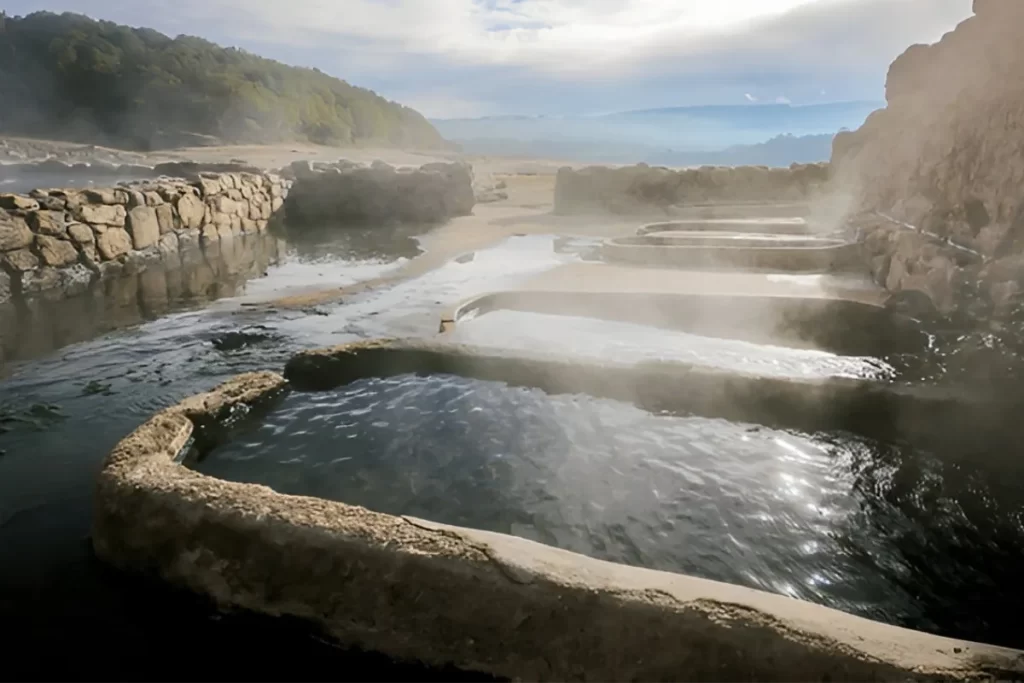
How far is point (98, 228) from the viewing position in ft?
24.1

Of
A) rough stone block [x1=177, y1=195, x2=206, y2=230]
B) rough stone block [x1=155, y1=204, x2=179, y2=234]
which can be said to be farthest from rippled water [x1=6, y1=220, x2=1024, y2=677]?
rough stone block [x1=177, y1=195, x2=206, y2=230]

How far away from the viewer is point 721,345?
5082mm

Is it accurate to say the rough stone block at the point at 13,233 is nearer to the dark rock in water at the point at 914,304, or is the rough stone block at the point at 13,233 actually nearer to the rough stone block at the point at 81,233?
the rough stone block at the point at 81,233

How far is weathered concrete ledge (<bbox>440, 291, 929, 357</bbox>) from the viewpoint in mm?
5316

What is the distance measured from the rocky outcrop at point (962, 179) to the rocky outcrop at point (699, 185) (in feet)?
16.7

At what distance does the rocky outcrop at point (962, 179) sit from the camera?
5105 millimetres

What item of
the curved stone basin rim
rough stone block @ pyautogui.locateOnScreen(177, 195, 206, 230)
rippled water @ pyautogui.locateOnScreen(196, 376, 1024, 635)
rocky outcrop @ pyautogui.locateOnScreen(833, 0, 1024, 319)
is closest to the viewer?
rippled water @ pyautogui.locateOnScreen(196, 376, 1024, 635)

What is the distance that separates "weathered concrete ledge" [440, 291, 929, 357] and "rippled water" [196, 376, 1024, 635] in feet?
6.00

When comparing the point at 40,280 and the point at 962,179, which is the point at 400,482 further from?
the point at 962,179

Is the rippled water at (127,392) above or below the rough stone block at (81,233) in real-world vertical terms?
below

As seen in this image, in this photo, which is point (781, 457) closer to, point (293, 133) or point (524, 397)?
point (524, 397)

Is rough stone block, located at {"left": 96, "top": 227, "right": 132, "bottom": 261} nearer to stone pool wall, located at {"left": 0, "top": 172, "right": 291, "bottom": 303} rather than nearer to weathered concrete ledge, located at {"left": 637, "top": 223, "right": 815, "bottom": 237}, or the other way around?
stone pool wall, located at {"left": 0, "top": 172, "right": 291, "bottom": 303}

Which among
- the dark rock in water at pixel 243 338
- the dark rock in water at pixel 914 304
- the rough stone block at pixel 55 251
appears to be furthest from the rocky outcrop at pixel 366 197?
the dark rock in water at pixel 914 304

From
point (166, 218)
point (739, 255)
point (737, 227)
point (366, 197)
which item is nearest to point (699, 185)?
point (737, 227)
